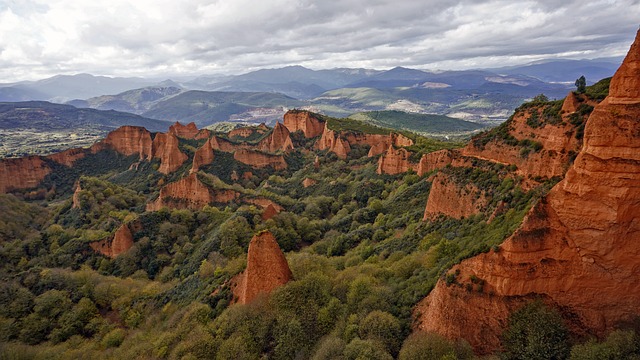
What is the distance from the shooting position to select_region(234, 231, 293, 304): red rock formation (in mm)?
32438

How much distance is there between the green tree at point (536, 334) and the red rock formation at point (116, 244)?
5271 centimetres

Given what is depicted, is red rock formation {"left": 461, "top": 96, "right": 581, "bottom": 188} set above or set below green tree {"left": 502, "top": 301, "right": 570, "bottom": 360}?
above

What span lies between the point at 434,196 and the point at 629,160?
22669 mm

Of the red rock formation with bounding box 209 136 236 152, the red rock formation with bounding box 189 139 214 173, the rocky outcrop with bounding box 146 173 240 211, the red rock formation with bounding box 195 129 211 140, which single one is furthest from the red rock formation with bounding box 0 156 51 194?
the rocky outcrop with bounding box 146 173 240 211

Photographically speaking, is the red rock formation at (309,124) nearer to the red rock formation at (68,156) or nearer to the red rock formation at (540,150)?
the red rock formation at (68,156)

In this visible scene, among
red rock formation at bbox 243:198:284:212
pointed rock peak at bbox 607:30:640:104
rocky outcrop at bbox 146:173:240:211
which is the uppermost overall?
pointed rock peak at bbox 607:30:640:104

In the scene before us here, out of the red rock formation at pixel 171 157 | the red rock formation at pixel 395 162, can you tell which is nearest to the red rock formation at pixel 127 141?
the red rock formation at pixel 171 157

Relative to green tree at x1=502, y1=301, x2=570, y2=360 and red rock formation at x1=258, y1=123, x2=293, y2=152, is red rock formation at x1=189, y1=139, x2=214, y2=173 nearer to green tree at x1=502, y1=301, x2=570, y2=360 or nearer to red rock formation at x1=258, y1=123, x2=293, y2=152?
red rock formation at x1=258, y1=123, x2=293, y2=152

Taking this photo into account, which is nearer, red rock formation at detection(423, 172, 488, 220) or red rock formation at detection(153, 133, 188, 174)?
red rock formation at detection(423, 172, 488, 220)

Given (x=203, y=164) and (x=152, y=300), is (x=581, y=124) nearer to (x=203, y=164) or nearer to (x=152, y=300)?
(x=152, y=300)

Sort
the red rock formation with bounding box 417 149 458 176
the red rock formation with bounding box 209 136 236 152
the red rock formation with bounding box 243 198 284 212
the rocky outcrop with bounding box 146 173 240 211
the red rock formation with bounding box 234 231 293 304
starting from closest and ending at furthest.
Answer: the red rock formation with bounding box 234 231 293 304
the red rock formation with bounding box 417 149 458 176
the red rock formation with bounding box 243 198 284 212
the rocky outcrop with bounding box 146 173 240 211
the red rock formation with bounding box 209 136 236 152

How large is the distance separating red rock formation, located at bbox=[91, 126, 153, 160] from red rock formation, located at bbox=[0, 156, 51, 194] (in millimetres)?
17453

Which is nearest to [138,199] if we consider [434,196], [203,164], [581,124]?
[203,164]

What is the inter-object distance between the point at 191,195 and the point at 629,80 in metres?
66.8
